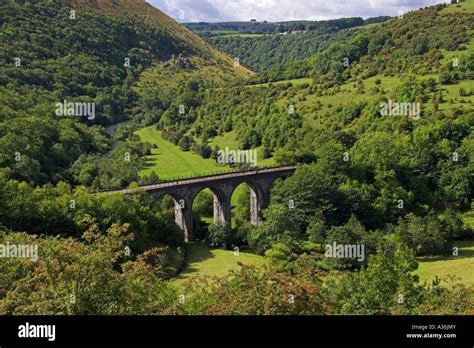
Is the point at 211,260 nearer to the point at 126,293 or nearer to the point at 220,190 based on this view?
the point at 220,190

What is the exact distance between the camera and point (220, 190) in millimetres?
67188

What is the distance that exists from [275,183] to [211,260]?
65.3 feet

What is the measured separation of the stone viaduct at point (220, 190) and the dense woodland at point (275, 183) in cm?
229

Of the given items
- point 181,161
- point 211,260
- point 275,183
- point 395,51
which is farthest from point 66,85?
point 211,260

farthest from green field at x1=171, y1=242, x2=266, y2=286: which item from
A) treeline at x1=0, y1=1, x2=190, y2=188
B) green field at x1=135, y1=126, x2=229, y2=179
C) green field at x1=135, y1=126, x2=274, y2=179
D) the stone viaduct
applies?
green field at x1=135, y1=126, x2=229, y2=179

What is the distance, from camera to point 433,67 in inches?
4144

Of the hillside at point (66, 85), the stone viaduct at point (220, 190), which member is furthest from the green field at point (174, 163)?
the stone viaduct at point (220, 190)

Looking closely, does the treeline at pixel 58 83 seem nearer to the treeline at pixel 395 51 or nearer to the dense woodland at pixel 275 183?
the dense woodland at pixel 275 183

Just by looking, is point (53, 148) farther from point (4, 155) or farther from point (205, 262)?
point (205, 262)

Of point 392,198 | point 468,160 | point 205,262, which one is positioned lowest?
point 205,262

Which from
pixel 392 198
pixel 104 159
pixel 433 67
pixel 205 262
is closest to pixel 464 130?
pixel 392 198

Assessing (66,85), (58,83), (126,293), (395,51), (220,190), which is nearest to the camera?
(126,293)

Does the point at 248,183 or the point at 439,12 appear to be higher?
the point at 439,12
